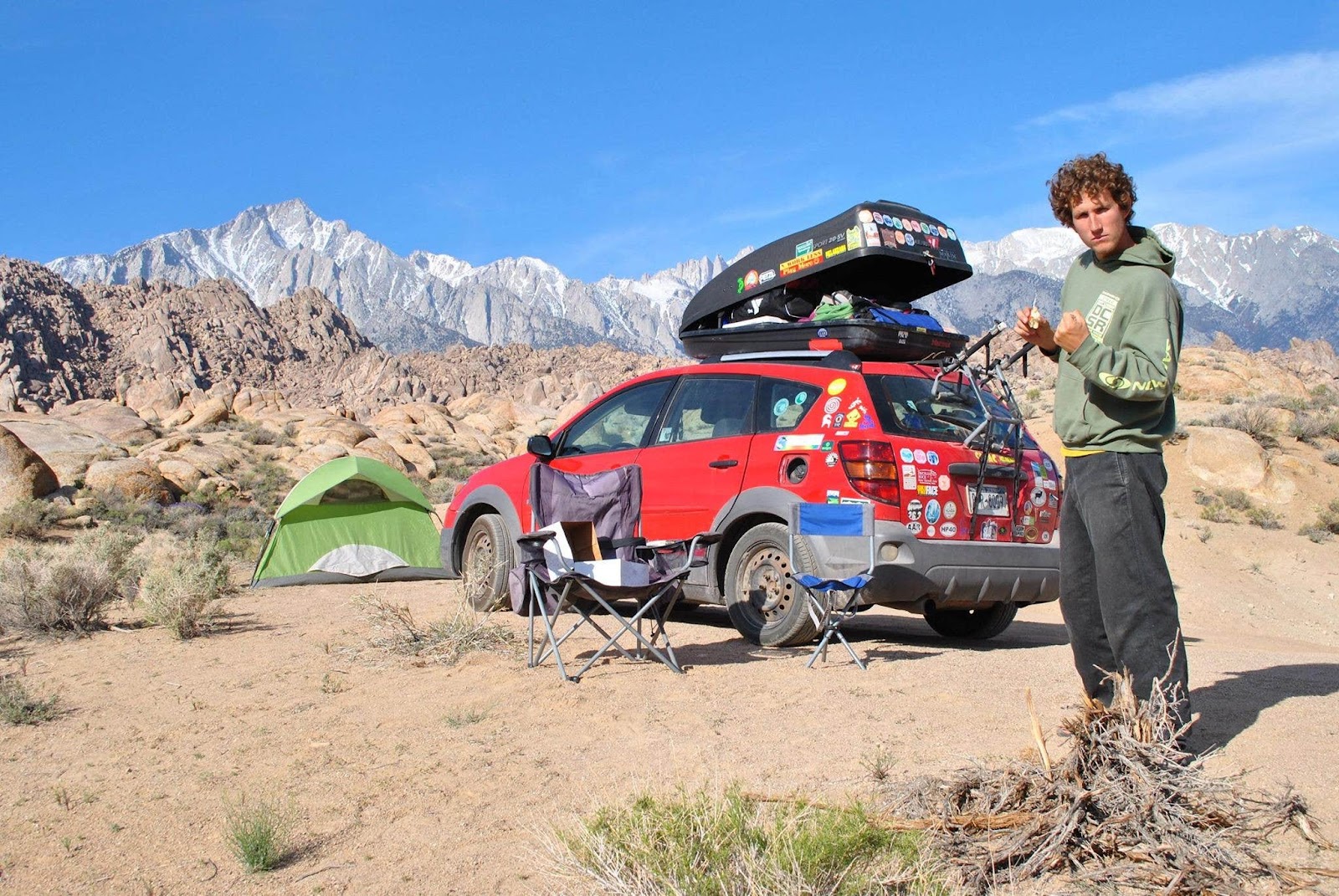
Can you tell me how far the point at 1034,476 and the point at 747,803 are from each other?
3932 mm

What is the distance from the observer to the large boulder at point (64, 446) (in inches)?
803

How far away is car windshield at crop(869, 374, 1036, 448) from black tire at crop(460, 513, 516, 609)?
3133mm

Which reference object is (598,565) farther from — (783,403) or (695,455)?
(783,403)

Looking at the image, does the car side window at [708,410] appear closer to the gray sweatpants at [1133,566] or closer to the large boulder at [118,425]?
the gray sweatpants at [1133,566]

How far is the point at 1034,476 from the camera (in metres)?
6.39

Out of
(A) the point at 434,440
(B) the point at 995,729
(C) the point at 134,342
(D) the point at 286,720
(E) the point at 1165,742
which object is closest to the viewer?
(E) the point at 1165,742

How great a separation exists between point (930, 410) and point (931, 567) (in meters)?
0.98

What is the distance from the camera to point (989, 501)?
613 cm

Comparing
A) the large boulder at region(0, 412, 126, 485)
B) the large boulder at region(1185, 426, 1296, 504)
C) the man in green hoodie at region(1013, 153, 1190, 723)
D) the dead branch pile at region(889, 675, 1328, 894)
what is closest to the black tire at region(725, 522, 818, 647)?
the man in green hoodie at region(1013, 153, 1190, 723)

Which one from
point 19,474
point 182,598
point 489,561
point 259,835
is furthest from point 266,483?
point 259,835

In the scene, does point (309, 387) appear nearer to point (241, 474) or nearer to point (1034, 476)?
point (241, 474)

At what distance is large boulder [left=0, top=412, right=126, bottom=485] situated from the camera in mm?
20406

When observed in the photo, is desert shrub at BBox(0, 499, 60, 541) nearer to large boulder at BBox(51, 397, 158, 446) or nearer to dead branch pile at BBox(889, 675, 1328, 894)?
large boulder at BBox(51, 397, 158, 446)

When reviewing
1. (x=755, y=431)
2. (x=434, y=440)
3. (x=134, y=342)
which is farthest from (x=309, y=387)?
(x=755, y=431)
